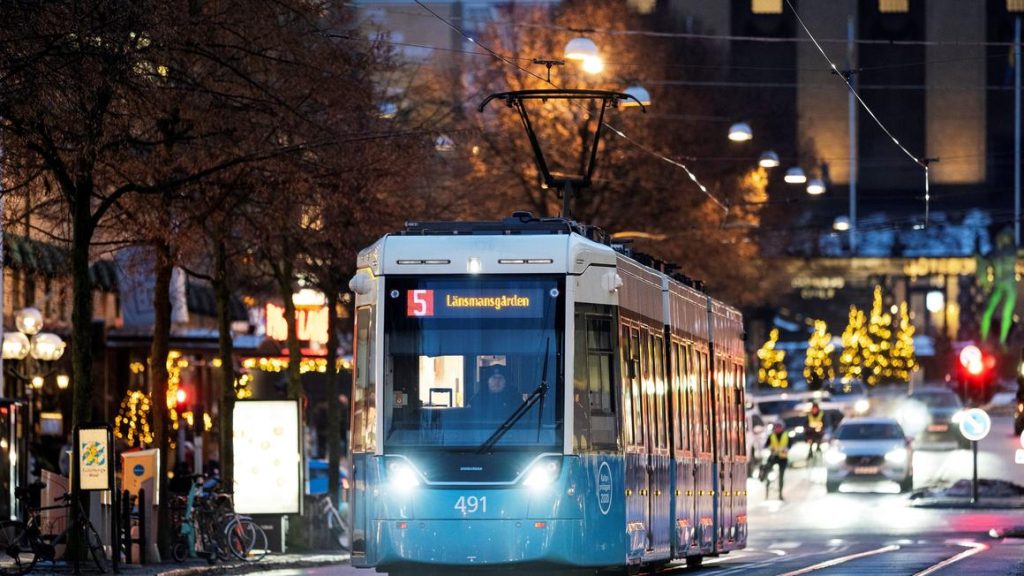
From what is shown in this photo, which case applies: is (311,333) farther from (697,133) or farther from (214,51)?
(214,51)

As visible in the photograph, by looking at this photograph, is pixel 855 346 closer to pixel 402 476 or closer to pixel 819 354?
pixel 819 354

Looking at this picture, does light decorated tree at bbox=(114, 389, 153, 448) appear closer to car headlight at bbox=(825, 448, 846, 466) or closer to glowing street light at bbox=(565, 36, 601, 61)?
glowing street light at bbox=(565, 36, 601, 61)

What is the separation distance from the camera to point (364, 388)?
18531mm

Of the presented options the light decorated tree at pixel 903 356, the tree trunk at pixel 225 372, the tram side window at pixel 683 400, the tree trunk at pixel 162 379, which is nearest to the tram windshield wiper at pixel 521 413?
the tram side window at pixel 683 400

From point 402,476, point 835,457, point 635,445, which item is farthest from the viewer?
point 835,457

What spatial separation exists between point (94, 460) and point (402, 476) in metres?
8.65

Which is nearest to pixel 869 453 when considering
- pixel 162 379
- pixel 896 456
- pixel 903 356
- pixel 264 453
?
pixel 896 456

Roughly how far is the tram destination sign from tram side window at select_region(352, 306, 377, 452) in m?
0.44

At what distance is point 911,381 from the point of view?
115250mm

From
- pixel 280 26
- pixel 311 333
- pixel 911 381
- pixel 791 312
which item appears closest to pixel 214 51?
pixel 280 26

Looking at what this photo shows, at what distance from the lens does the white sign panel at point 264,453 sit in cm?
3061

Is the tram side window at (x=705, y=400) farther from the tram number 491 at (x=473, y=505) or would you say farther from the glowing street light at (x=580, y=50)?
the glowing street light at (x=580, y=50)

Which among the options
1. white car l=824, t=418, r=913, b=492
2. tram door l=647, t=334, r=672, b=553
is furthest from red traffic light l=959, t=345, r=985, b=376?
tram door l=647, t=334, r=672, b=553

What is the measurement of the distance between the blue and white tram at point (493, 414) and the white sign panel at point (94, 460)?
762 centimetres
